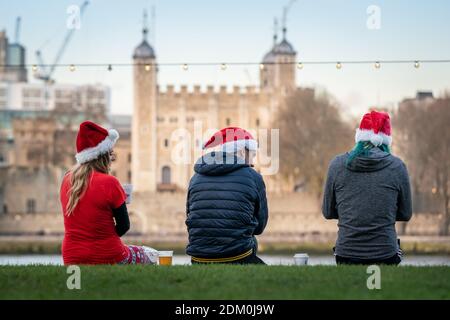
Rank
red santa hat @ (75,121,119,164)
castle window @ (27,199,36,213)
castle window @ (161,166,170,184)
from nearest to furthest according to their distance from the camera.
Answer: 1. red santa hat @ (75,121,119,164)
2. castle window @ (27,199,36,213)
3. castle window @ (161,166,170,184)

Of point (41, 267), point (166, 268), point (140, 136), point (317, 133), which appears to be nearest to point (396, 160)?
point (166, 268)

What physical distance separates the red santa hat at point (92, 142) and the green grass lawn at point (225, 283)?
948 mm

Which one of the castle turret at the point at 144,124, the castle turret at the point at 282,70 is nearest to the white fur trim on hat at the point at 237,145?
the castle turret at the point at 282,70

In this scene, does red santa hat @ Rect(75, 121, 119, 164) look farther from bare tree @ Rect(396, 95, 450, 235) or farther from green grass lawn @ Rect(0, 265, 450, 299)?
bare tree @ Rect(396, 95, 450, 235)

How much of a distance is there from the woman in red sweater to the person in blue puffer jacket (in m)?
0.61

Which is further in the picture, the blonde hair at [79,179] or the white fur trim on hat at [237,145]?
the white fur trim on hat at [237,145]

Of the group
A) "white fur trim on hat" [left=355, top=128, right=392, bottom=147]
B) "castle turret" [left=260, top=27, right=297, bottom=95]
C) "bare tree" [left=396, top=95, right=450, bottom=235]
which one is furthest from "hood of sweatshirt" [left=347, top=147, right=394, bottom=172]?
"castle turret" [left=260, top=27, right=297, bottom=95]

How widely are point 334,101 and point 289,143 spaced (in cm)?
329

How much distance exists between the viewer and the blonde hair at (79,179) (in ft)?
33.6

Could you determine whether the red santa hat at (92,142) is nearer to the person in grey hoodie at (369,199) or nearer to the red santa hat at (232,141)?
the red santa hat at (232,141)

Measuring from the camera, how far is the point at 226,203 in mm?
10422

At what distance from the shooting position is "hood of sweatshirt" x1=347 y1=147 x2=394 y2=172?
10.4 metres

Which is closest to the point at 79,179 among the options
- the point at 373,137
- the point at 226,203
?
the point at 226,203
